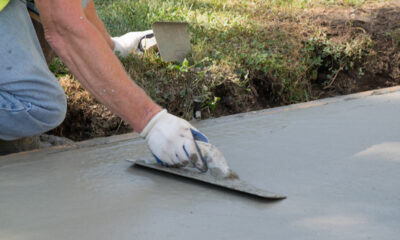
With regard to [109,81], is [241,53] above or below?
below

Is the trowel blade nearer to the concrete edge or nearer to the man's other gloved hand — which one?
the man's other gloved hand

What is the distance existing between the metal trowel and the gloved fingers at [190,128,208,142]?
6 cm

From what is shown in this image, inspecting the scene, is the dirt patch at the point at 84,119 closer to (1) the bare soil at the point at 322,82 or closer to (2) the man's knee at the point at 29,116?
(1) the bare soil at the point at 322,82

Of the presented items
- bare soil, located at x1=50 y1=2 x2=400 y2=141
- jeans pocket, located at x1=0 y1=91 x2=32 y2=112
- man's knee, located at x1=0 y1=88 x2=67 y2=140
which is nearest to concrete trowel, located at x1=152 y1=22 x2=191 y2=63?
bare soil, located at x1=50 y1=2 x2=400 y2=141

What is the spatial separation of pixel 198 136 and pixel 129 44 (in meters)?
1.47

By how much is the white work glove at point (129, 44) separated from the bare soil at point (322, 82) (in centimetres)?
44

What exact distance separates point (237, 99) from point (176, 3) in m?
1.92

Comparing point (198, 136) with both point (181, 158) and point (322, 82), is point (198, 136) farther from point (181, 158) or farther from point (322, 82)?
point (322, 82)

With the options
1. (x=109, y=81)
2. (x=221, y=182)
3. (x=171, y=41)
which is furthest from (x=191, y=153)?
(x=171, y=41)

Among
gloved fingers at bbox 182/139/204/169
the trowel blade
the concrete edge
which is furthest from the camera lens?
the concrete edge

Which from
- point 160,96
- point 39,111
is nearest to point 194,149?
point 39,111

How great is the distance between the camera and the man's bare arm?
5.51ft

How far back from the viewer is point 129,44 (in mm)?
3078

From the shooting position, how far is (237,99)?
2949mm
